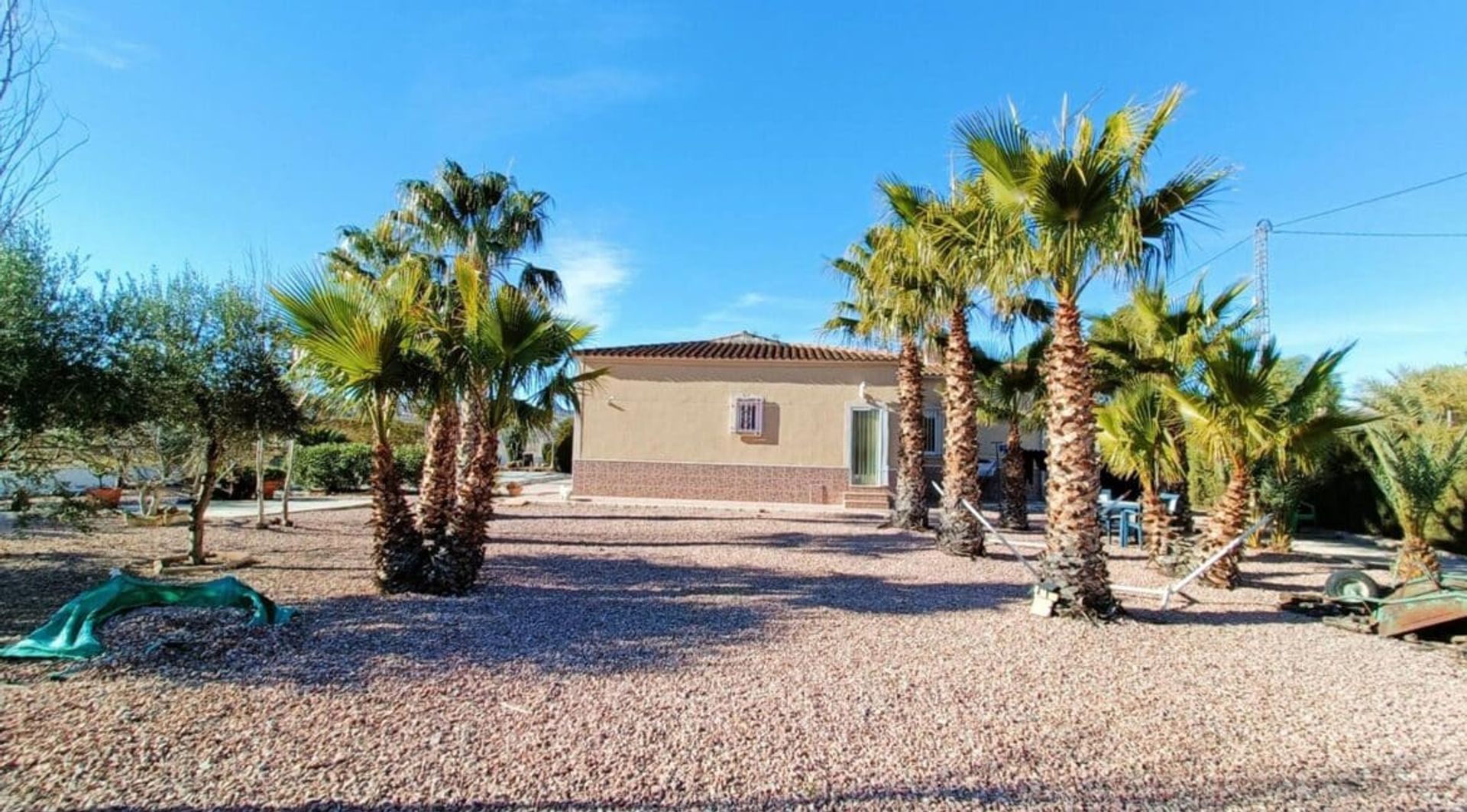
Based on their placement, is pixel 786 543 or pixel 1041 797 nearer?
pixel 1041 797

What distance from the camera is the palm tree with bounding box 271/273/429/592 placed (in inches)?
286

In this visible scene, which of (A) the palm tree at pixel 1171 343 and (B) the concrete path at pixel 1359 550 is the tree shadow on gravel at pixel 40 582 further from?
(B) the concrete path at pixel 1359 550

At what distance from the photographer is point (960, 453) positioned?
12156mm

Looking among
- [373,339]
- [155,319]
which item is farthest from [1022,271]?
[155,319]

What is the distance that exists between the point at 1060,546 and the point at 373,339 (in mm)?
7587

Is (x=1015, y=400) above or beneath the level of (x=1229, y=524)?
above

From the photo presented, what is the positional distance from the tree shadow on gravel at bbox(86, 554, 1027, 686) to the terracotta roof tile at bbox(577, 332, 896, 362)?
38.0 ft

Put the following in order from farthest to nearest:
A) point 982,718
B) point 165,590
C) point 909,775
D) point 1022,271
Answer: point 1022,271, point 165,590, point 982,718, point 909,775

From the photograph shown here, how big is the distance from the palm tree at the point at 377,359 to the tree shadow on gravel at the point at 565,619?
555mm

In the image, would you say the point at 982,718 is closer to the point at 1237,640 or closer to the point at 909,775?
the point at 909,775

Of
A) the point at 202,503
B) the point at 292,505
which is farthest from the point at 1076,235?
the point at 292,505

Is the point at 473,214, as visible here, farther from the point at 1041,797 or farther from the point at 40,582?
the point at 1041,797

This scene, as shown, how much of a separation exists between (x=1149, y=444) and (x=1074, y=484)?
4379 millimetres

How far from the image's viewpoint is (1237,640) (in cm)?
695
